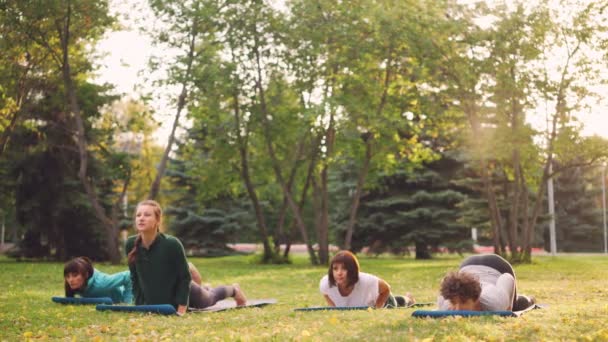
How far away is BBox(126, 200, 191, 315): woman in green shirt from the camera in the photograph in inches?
391

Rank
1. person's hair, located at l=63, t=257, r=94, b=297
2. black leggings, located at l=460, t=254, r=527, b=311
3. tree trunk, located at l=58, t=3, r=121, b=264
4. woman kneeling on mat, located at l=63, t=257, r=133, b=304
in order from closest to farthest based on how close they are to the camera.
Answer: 1. black leggings, located at l=460, t=254, r=527, b=311
2. person's hair, located at l=63, t=257, r=94, b=297
3. woman kneeling on mat, located at l=63, t=257, r=133, b=304
4. tree trunk, located at l=58, t=3, r=121, b=264

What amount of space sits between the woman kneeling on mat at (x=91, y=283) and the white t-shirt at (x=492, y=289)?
569cm

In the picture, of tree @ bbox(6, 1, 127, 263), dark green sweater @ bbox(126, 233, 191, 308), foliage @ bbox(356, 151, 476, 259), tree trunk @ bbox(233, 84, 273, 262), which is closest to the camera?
dark green sweater @ bbox(126, 233, 191, 308)

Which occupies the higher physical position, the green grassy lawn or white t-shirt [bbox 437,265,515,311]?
white t-shirt [bbox 437,265,515,311]

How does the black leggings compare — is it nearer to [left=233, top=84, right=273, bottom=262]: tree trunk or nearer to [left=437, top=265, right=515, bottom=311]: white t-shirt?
[left=437, top=265, right=515, bottom=311]: white t-shirt

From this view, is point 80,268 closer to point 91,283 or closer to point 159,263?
point 91,283

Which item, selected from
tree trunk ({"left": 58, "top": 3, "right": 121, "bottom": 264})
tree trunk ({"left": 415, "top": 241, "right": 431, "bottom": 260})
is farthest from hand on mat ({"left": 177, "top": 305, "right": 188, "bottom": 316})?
tree trunk ({"left": 415, "top": 241, "right": 431, "bottom": 260})

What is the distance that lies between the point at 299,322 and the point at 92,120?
29.3 m

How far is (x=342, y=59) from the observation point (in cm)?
2862

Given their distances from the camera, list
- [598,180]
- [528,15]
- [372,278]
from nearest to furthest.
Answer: [372,278], [528,15], [598,180]

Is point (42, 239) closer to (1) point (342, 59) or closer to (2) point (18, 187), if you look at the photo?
(2) point (18, 187)

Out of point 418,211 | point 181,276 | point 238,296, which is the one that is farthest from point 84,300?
point 418,211

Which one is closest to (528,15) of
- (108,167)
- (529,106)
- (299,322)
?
(529,106)

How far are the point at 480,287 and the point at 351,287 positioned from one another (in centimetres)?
229
